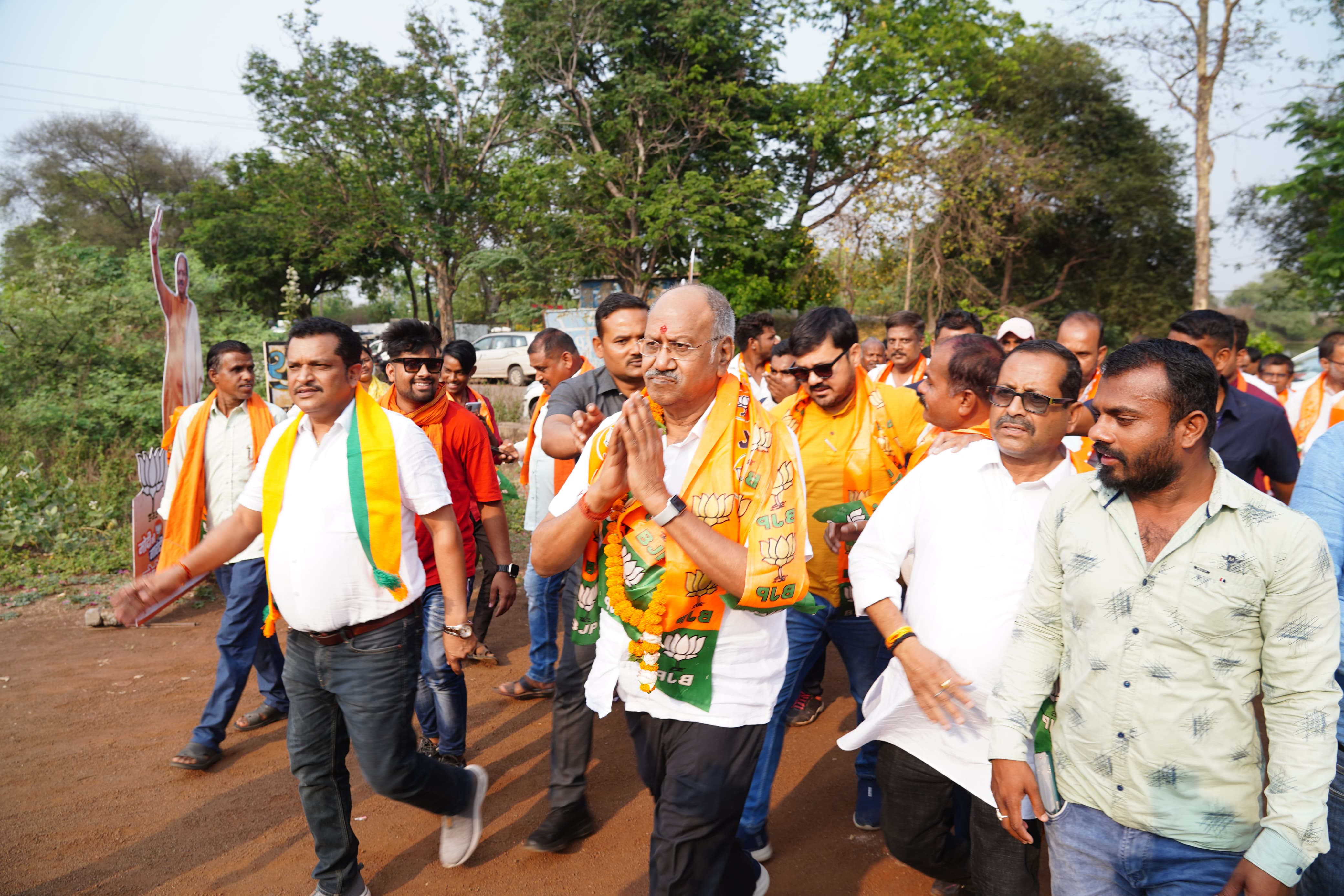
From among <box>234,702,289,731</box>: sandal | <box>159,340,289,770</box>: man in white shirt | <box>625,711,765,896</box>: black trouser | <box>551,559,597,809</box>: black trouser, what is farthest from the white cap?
<box>234,702,289,731</box>: sandal

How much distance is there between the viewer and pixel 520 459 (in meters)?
6.43

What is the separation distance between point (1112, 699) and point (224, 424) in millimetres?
4896

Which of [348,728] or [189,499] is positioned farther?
[189,499]

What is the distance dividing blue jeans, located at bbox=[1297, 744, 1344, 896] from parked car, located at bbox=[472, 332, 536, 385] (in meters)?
22.6

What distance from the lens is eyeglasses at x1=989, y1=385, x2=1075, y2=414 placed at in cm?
262

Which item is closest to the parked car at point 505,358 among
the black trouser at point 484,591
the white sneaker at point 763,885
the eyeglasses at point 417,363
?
the black trouser at point 484,591

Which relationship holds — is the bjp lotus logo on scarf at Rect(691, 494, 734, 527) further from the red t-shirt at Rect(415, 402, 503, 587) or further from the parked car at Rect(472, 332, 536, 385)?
the parked car at Rect(472, 332, 536, 385)

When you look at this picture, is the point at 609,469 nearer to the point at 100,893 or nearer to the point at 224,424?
the point at 100,893

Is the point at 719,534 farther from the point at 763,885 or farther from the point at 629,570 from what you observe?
the point at 763,885

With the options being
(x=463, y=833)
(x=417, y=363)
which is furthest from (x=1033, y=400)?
(x=417, y=363)

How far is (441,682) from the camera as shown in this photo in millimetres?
4148

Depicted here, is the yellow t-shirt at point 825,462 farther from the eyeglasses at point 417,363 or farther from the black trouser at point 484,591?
the black trouser at point 484,591

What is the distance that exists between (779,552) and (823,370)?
1645 mm

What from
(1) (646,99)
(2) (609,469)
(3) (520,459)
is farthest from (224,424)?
(1) (646,99)
